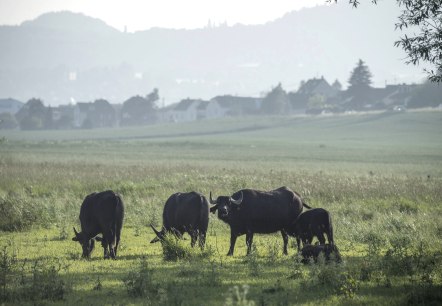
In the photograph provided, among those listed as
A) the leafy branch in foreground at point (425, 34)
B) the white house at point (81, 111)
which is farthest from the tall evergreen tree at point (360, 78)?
the leafy branch in foreground at point (425, 34)

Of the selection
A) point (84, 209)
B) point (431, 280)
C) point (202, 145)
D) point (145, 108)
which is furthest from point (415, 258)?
point (145, 108)

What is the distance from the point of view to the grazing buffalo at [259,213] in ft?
57.5

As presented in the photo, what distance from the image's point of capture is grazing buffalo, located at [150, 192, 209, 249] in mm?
17562

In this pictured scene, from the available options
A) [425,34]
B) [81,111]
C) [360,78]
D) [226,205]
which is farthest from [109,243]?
[81,111]

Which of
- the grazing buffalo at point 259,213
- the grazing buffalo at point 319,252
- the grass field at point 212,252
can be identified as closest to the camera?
the grass field at point 212,252

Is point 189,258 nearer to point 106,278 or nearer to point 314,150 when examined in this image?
point 106,278

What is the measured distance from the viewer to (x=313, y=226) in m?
16.7

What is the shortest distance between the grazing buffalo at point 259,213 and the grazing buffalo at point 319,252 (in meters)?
2.35

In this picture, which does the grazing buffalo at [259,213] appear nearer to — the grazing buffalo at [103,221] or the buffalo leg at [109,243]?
the grazing buffalo at [103,221]

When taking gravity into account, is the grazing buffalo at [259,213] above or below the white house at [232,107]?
below

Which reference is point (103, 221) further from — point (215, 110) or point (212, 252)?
point (215, 110)

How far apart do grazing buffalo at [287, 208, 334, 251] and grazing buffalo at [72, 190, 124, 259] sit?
15.8 ft

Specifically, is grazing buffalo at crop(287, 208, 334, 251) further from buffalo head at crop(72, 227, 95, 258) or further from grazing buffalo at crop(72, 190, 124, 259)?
buffalo head at crop(72, 227, 95, 258)

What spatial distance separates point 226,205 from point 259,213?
1.22 m
